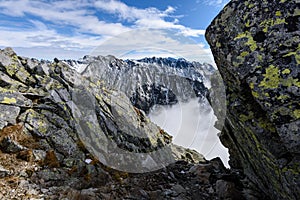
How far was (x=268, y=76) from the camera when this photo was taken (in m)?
6.54

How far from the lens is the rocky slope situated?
11.4 meters

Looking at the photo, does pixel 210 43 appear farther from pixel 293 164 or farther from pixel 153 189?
pixel 153 189

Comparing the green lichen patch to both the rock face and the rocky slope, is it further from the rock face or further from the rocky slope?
the rocky slope

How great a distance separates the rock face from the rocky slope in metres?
5.92

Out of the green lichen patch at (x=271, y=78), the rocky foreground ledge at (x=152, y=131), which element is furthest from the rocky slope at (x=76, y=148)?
the green lichen patch at (x=271, y=78)

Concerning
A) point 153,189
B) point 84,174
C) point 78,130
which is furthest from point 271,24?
point 78,130

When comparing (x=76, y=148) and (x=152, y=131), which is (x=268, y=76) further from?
(x=152, y=131)

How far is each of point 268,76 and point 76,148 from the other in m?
12.6

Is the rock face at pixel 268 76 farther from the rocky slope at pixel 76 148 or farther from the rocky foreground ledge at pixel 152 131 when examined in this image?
the rocky slope at pixel 76 148

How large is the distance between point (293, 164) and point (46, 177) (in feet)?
36.4

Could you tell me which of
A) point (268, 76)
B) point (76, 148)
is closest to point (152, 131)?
point (76, 148)

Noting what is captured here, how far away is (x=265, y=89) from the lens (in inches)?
256

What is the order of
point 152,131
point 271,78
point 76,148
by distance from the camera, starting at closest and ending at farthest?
point 271,78 → point 76,148 → point 152,131

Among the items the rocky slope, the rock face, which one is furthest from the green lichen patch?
the rocky slope
